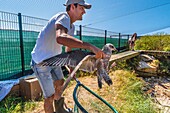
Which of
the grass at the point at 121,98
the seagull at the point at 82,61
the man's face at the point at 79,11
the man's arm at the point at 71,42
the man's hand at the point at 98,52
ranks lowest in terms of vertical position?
the grass at the point at 121,98

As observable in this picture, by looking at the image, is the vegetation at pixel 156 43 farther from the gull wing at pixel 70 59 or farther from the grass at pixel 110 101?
the gull wing at pixel 70 59

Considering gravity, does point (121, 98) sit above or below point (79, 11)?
below

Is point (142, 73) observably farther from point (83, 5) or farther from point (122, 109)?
point (83, 5)

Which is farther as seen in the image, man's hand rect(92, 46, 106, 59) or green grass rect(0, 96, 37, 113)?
green grass rect(0, 96, 37, 113)

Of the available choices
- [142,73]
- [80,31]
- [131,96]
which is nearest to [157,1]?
[142,73]

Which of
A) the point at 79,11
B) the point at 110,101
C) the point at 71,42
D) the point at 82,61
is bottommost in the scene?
the point at 110,101

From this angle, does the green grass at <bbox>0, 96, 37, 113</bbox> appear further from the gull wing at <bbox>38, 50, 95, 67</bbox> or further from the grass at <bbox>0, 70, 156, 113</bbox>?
the gull wing at <bbox>38, 50, 95, 67</bbox>

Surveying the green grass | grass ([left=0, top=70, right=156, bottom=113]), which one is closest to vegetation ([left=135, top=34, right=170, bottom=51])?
grass ([left=0, top=70, right=156, bottom=113])

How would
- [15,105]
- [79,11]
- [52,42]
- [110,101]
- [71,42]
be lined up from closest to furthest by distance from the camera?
[71,42], [79,11], [52,42], [15,105], [110,101]

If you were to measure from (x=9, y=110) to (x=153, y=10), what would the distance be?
35.6ft

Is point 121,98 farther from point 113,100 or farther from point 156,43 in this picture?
point 156,43

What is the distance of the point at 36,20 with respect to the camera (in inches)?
123

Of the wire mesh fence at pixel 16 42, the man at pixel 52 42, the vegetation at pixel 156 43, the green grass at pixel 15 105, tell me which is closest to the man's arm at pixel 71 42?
the man at pixel 52 42

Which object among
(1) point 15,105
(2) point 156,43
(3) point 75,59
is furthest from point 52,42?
(2) point 156,43
